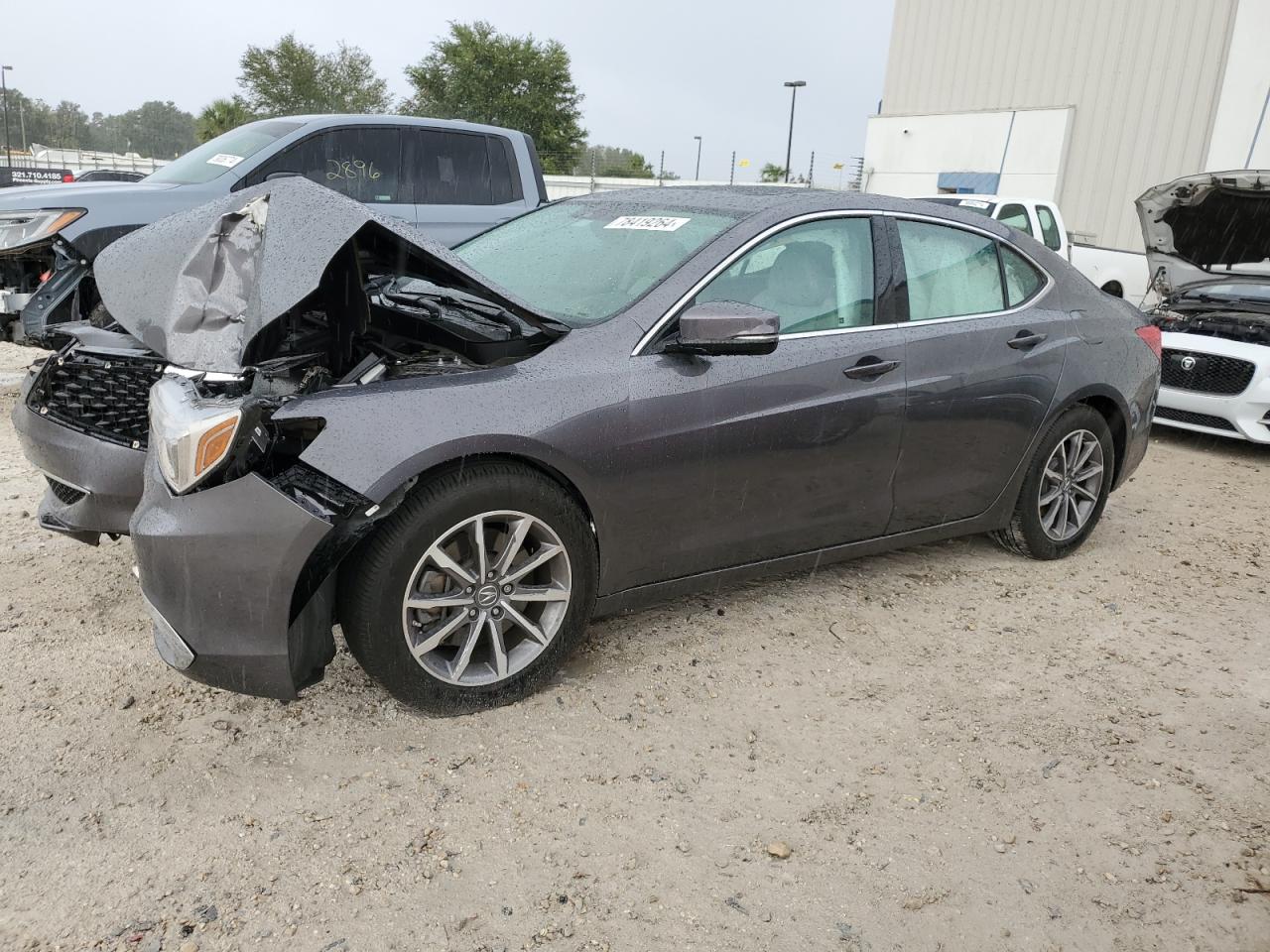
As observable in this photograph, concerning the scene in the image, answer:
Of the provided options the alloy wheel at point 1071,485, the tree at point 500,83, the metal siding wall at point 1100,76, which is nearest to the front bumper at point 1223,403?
the alloy wheel at point 1071,485

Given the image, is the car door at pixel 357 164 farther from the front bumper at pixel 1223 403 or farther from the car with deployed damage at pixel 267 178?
the front bumper at pixel 1223 403

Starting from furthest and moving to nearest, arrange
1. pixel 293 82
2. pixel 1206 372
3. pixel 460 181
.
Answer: pixel 293 82 < pixel 460 181 < pixel 1206 372

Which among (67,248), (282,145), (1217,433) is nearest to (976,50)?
(1217,433)

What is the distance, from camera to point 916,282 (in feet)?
12.3

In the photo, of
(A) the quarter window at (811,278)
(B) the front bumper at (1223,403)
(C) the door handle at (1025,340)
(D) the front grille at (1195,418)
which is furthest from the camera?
(D) the front grille at (1195,418)

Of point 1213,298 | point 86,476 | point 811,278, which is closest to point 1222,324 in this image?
point 1213,298

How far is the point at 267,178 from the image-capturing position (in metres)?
5.75

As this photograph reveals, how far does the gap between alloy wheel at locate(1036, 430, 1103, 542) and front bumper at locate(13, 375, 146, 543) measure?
143 inches

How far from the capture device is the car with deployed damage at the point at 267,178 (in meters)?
5.83

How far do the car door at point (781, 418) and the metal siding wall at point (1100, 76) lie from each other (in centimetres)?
1712

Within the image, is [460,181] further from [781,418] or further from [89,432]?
[781,418]

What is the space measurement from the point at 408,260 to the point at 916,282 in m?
2.00

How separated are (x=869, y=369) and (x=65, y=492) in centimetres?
282

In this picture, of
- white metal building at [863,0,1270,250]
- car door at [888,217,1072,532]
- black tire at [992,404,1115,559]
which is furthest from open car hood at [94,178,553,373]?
white metal building at [863,0,1270,250]
